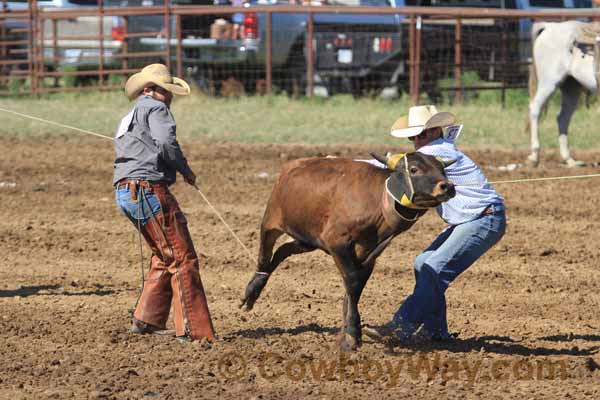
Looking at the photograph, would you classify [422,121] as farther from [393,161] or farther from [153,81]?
[153,81]

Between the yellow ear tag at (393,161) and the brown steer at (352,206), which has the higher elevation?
the yellow ear tag at (393,161)

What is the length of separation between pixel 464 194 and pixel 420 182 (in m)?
0.81

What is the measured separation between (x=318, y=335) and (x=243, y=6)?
46.0ft

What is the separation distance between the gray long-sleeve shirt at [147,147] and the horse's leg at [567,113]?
879 cm

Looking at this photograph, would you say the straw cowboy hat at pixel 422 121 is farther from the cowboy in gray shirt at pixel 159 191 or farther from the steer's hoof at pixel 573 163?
the steer's hoof at pixel 573 163

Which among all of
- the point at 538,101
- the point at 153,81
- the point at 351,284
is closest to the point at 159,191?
the point at 153,81

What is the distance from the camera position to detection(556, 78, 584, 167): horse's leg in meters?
14.7

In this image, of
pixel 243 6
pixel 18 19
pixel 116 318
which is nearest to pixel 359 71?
pixel 243 6

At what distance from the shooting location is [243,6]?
2055 centimetres

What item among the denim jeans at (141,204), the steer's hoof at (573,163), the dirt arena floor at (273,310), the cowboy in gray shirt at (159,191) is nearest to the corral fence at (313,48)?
the steer's hoof at (573,163)

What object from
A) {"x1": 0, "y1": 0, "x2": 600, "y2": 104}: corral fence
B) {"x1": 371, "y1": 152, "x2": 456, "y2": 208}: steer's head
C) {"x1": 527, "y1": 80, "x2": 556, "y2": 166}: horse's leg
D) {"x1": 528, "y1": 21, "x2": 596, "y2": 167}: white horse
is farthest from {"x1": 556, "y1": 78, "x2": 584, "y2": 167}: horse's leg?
{"x1": 371, "y1": 152, "x2": 456, "y2": 208}: steer's head

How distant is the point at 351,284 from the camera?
6.58m

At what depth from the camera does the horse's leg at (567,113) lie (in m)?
14.7

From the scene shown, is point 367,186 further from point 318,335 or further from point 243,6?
point 243,6
